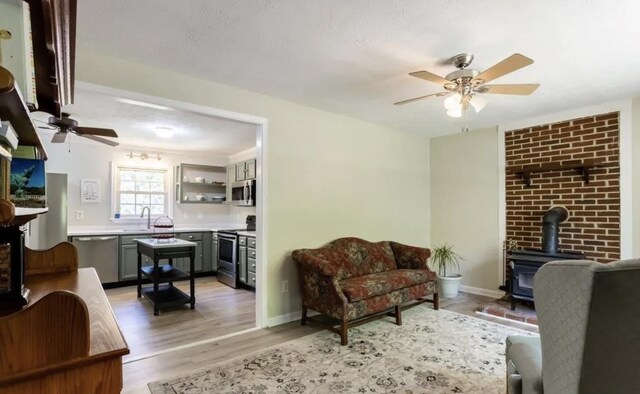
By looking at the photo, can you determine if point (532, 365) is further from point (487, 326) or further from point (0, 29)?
point (487, 326)

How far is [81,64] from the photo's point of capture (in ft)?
8.25

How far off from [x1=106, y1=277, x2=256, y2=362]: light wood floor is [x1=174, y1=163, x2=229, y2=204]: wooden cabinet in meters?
2.08

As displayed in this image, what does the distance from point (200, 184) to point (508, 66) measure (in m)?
5.79

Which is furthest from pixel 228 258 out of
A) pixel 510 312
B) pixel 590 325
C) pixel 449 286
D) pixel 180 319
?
pixel 590 325

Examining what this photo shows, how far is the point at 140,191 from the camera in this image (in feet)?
20.2

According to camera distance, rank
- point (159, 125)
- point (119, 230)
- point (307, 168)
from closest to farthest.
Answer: point (307, 168) → point (159, 125) → point (119, 230)

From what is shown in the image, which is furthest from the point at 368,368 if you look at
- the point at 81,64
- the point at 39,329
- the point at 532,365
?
the point at 81,64

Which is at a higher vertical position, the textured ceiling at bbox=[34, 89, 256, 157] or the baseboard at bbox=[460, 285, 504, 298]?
the textured ceiling at bbox=[34, 89, 256, 157]

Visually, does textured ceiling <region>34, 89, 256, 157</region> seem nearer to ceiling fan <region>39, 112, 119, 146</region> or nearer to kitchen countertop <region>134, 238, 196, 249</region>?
ceiling fan <region>39, 112, 119, 146</region>

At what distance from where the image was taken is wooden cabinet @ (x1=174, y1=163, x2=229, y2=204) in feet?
21.1

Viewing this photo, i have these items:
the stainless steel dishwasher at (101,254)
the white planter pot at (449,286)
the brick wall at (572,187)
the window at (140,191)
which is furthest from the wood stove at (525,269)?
the window at (140,191)

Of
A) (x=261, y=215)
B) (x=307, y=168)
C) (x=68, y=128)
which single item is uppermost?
(x=68, y=128)

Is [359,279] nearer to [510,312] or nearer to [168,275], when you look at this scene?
[510,312]

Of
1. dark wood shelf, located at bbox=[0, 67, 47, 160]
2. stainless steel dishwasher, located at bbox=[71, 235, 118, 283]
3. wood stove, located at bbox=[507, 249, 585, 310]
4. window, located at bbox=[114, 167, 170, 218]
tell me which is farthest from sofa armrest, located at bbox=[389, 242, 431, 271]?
window, located at bbox=[114, 167, 170, 218]
